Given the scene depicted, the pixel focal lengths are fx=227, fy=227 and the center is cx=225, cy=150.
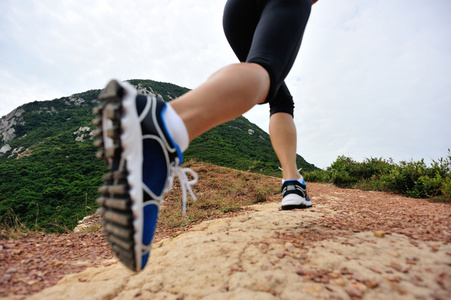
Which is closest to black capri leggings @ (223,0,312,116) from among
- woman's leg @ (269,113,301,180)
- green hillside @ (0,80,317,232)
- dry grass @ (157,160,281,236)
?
woman's leg @ (269,113,301,180)

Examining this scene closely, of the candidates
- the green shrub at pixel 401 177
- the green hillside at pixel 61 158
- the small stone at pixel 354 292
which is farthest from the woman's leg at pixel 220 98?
the green shrub at pixel 401 177

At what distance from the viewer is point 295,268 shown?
81 centimetres

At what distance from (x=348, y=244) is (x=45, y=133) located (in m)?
32.6

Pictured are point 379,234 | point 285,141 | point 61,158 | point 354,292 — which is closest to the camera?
point 354,292

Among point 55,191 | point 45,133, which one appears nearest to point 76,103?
point 45,133

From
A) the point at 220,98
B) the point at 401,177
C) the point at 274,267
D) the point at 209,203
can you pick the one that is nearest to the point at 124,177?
the point at 220,98

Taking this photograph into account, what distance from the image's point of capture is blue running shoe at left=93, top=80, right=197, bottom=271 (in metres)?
0.69

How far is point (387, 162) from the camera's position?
719 cm

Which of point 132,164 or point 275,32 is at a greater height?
point 275,32

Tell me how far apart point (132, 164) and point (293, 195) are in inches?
46.5

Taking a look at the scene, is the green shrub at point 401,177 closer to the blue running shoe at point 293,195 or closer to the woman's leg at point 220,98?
the blue running shoe at point 293,195

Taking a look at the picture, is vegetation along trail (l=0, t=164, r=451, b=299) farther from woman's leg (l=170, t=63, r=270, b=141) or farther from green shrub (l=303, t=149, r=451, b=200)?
green shrub (l=303, t=149, r=451, b=200)

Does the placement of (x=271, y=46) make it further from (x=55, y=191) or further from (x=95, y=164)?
(x=95, y=164)

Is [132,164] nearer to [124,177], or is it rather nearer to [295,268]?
[124,177]
